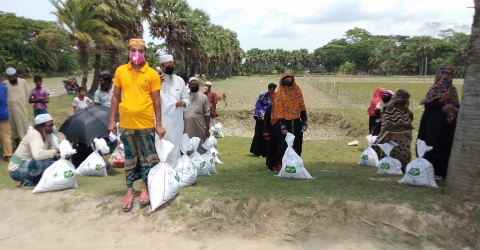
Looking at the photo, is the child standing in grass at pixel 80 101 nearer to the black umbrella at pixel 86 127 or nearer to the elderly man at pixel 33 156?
the black umbrella at pixel 86 127

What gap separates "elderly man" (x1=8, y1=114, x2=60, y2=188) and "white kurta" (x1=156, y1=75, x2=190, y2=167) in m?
1.59

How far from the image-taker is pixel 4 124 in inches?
296

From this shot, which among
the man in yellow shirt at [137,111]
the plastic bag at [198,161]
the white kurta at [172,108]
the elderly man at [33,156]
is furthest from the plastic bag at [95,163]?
the man in yellow shirt at [137,111]

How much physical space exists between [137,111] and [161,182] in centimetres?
85

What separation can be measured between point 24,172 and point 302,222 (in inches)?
155

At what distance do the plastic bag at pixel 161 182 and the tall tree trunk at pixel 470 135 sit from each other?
3212 millimetres

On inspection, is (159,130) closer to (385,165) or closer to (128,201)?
(128,201)

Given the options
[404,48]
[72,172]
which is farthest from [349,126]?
[404,48]

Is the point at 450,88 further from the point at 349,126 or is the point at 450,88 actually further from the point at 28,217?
the point at 349,126

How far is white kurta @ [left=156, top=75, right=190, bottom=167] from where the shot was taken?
539 centimetres

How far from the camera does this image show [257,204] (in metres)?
4.46

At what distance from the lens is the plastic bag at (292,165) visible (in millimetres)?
5559

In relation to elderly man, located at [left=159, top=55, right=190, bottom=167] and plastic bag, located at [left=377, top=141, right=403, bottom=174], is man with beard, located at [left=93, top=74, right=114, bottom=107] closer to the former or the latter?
elderly man, located at [left=159, top=55, right=190, bottom=167]

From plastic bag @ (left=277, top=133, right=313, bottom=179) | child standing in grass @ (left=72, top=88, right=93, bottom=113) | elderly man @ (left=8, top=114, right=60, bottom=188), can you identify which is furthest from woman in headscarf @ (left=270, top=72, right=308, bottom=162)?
child standing in grass @ (left=72, top=88, right=93, bottom=113)
